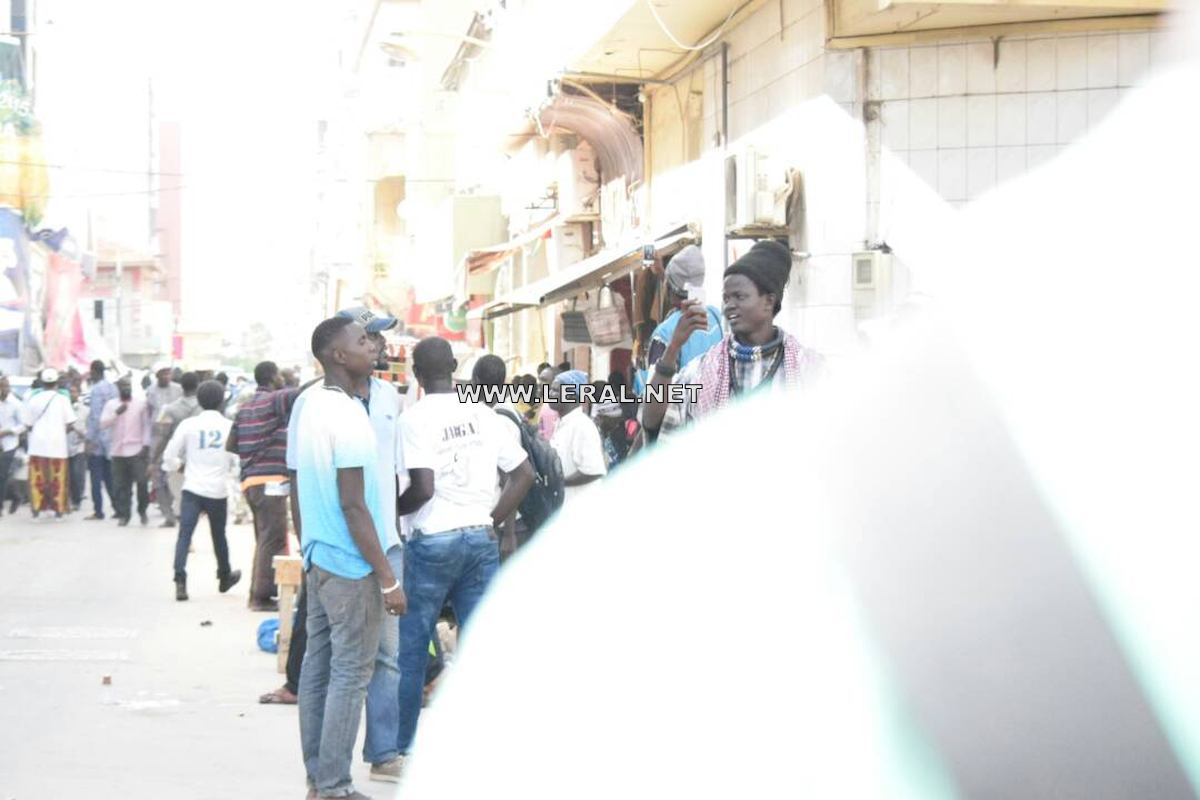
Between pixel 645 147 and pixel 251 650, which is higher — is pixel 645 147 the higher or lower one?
the higher one

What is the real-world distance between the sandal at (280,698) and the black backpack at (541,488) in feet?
5.36

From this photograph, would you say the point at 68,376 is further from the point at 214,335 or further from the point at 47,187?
the point at 214,335

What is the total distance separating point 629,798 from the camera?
3.70 meters

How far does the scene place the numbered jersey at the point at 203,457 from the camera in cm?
1228

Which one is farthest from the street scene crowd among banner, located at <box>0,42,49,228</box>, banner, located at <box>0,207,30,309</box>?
banner, located at <box>0,42,49,228</box>

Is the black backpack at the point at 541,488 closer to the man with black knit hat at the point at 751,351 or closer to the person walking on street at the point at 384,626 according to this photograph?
the person walking on street at the point at 384,626

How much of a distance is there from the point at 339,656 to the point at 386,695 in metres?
0.57

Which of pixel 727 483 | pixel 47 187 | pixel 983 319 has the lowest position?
pixel 727 483

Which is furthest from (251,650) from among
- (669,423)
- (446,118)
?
(446,118)

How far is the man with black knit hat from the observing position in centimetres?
517

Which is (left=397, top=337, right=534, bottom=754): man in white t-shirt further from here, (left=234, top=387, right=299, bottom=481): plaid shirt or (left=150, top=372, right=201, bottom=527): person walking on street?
(left=150, top=372, right=201, bottom=527): person walking on street

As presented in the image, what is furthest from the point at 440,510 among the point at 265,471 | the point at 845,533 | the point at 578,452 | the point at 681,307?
the point at 265,471

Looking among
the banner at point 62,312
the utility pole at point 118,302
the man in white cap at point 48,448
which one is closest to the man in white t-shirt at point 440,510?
the man in white cap at point 48,448

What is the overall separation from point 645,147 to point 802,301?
508cm
